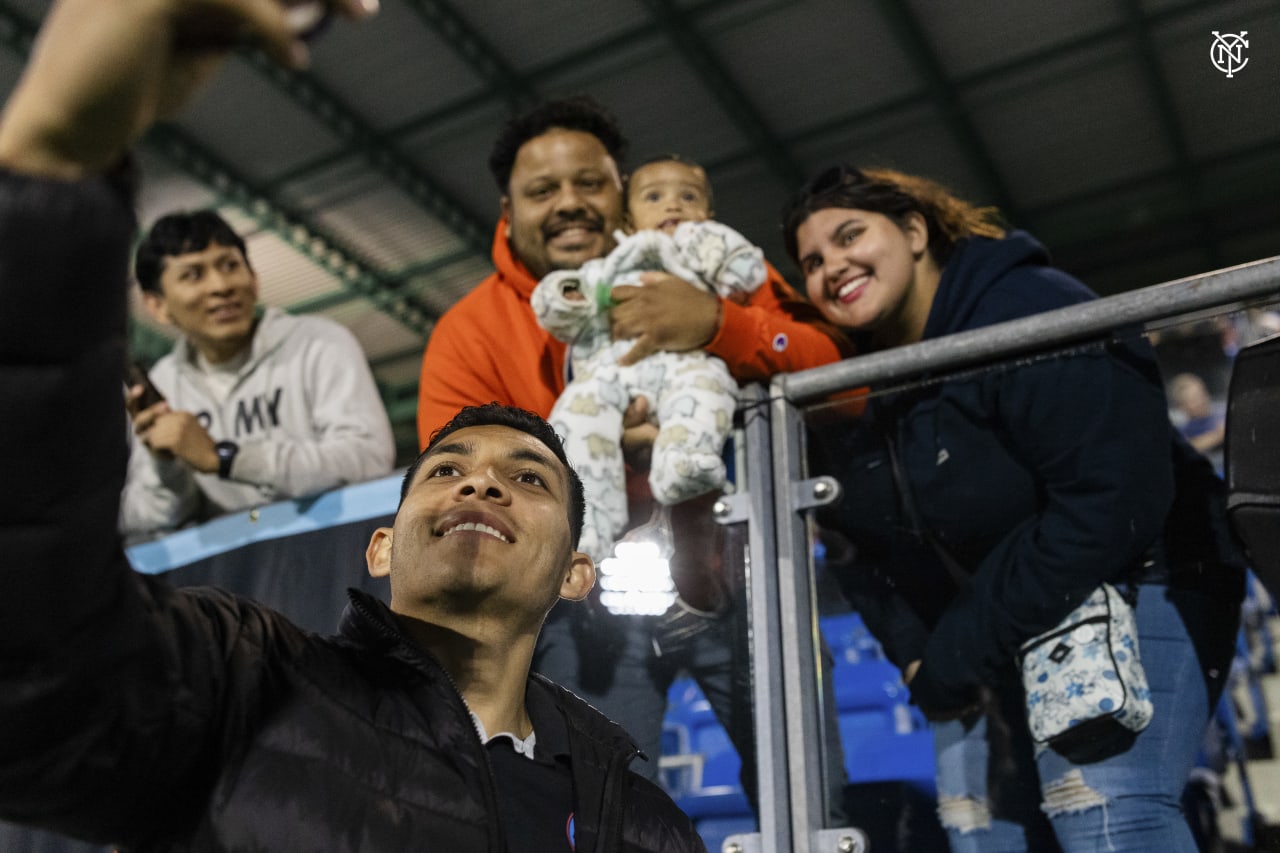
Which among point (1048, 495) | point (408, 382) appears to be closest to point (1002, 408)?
point (1048, 495)

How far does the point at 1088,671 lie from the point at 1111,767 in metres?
0.15

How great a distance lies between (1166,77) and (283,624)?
729 cm

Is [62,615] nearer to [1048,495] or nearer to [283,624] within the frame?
[283,624]

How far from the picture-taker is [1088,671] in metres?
1.90

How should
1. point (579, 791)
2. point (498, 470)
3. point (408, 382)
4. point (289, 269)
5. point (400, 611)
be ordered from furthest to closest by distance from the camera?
1. point (408, 382)
2. point (289, 269)
3. point (498, 470)
4. point (400, 611)
5. point (579, 791)

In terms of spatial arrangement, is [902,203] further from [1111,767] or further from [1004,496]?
[1111,767]

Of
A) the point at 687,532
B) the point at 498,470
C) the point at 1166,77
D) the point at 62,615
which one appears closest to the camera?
the point at 62,615

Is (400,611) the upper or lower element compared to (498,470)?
lower

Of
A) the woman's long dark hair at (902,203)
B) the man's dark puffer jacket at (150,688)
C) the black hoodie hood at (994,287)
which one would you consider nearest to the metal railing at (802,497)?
the black hoodie hood at (994,287)

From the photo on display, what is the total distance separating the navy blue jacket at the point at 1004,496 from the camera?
6.50 feet

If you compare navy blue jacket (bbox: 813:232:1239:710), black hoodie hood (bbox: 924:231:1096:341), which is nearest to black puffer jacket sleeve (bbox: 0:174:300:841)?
navy blue jacket (bbox: 813:232:1239:710)

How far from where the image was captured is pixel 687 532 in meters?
2.26

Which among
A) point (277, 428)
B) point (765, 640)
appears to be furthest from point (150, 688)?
point (277, 428)

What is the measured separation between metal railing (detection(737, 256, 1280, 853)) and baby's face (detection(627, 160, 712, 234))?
751 mm
